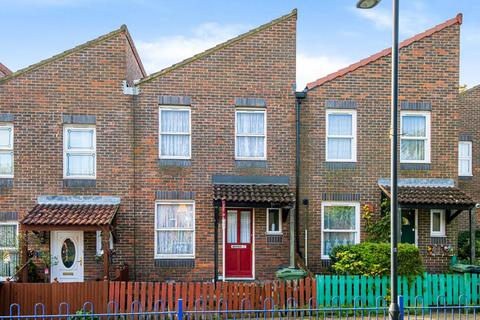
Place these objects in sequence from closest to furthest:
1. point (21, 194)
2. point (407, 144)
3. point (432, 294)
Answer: point (432, 294), point (21, 194), point (407, 144)

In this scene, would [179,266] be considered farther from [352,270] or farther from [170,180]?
[352,270]

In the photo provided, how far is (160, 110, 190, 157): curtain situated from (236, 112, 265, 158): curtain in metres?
1.71

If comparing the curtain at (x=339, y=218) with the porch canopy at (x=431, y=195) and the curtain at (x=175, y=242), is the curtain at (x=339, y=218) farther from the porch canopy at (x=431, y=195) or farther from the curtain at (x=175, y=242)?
the curtain at (x=175, y=242)

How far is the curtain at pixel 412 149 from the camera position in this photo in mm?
15102

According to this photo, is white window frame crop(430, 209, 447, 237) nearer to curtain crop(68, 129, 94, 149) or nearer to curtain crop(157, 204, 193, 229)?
curtain crop(157, 204, 193, 229)

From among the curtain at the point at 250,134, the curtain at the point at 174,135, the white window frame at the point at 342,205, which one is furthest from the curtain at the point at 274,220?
the curtain at the point at 174,135

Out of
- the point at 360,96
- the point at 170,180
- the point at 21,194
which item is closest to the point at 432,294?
the point at 360,96

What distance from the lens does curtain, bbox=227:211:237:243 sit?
579 inches

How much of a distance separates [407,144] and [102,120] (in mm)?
10160

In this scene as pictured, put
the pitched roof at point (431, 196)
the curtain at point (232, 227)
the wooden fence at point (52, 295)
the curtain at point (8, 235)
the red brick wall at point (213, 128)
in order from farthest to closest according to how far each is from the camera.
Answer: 1. the curtain at point (232, 227)
2. the red brick wall at point (213, 128)
3. the curtain at point (8, 235)
4. the pitched roof at point (431, 196)
5. the wooden fence at point (52, 295)

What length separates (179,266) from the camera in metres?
14.3

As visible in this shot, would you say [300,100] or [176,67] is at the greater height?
[176,67]

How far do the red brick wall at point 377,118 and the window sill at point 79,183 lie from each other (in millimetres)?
6810

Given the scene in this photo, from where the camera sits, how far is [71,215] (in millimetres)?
13125
